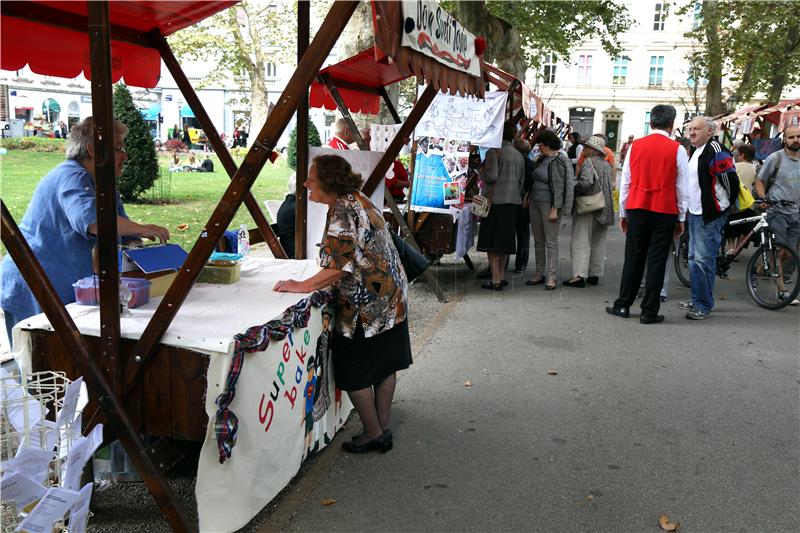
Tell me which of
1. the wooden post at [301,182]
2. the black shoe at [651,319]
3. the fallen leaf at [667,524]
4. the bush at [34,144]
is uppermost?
the bush at [34,144]

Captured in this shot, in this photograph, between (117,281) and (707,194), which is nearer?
(117,281)

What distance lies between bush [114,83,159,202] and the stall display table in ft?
39.2

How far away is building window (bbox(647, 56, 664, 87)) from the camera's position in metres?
56.6

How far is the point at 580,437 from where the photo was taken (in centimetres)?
430

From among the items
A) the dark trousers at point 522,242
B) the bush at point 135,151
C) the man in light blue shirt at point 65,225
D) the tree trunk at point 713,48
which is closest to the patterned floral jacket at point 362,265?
the man in light blue shirt at point 65,225

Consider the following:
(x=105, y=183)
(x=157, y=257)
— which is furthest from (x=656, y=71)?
(x=105, y=183)

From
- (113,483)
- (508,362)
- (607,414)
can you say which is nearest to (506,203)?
(508,362)

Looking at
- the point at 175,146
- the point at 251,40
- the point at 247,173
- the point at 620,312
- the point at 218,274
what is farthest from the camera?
the point at 251,40

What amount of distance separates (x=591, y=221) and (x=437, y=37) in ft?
18.7

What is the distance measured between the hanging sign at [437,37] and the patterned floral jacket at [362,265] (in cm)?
87

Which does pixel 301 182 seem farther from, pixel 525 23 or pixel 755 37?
pixel 755 37

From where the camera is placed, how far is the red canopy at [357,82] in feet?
22.5

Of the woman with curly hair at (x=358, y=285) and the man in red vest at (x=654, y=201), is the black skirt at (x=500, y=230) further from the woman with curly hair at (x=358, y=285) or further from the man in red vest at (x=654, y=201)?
the woman with curly hair at (x=358, y=285)

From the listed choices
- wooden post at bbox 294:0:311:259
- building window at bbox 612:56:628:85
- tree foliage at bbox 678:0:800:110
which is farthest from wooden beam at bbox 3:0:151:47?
building window at bbox 612:56:628:85
